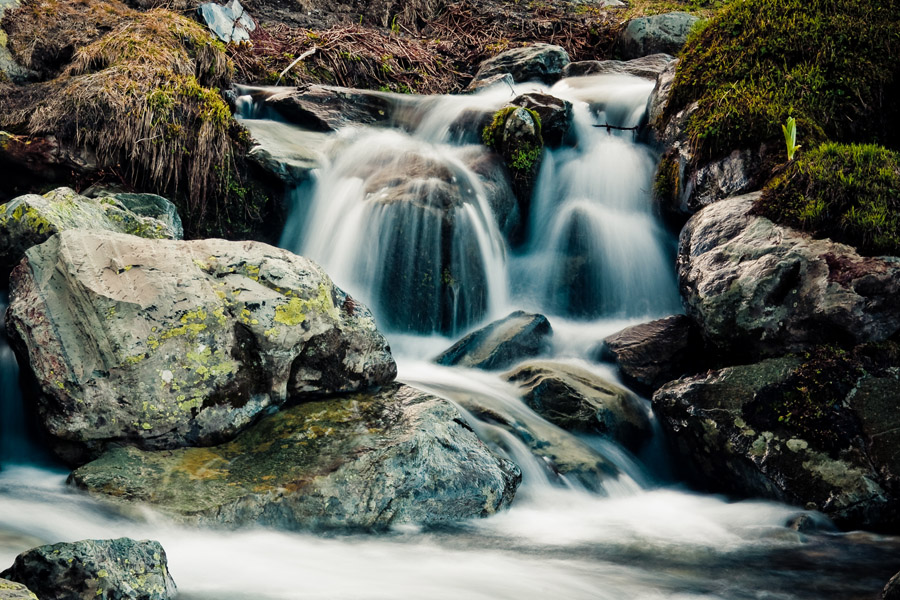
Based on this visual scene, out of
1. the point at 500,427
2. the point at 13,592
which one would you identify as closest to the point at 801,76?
the point at 500,427

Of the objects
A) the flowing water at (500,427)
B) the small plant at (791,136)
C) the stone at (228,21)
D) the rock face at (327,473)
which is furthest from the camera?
the stone at (228,21)

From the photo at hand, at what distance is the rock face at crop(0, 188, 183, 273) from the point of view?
4.96m

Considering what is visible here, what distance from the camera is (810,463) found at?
15.2 ft

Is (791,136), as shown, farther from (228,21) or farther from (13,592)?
(228,21)

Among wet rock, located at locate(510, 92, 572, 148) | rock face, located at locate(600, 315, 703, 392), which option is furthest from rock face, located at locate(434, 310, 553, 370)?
wet rock, located at locate(510, 92, 572, 148)

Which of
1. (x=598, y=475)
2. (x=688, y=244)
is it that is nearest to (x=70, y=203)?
(x=598, y=475)

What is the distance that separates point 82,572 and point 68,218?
347 cm

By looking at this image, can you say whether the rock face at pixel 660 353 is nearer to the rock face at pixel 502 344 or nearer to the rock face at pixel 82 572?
the rock face at pixel 502 344

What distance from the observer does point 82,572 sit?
2.45 metres

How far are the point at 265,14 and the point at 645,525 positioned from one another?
1228cm

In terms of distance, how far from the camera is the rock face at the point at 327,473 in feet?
12.6

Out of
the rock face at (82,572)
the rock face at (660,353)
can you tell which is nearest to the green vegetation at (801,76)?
the rock face at (660,353)

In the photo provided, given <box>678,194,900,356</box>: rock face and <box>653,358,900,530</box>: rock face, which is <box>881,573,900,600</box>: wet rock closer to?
<box>653,358,900,530</box>: rock face

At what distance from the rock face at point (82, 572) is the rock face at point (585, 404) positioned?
11.8 ft
